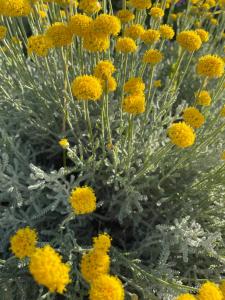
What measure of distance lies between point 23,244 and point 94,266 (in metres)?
0.26

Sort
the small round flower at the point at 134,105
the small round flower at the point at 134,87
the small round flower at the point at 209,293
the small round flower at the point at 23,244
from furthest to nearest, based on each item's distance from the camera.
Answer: the small round flower at the point at 134,87, the small round flower at the point at 134,105, the small round flower at the point at 23,244, the small round flower at the point at 209,293

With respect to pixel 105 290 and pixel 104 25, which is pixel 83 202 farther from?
pixel 104 25

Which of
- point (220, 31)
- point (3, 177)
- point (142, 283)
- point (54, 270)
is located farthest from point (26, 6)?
point (220, 31)

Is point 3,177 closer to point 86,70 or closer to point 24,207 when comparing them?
point 24,207

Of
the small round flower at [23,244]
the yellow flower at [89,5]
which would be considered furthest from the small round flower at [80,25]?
the small round flower at [23,244]

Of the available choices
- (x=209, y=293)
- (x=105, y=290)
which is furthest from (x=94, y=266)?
(x=209, y=293)

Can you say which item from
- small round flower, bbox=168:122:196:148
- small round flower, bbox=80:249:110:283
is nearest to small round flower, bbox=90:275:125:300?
small round flower, bbox=80:249:110:283

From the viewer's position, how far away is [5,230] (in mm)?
1980

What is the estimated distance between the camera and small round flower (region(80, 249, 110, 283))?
1224 mm

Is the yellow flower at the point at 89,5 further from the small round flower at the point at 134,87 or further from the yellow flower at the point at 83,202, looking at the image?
the yellow flower at the point at 83,202

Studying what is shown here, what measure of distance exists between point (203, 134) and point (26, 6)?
993 mm

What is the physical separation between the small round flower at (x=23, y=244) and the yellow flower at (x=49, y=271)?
0.21 m

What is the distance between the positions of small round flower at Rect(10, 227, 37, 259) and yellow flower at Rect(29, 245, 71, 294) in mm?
212

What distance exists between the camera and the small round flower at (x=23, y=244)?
1293 millimetres
